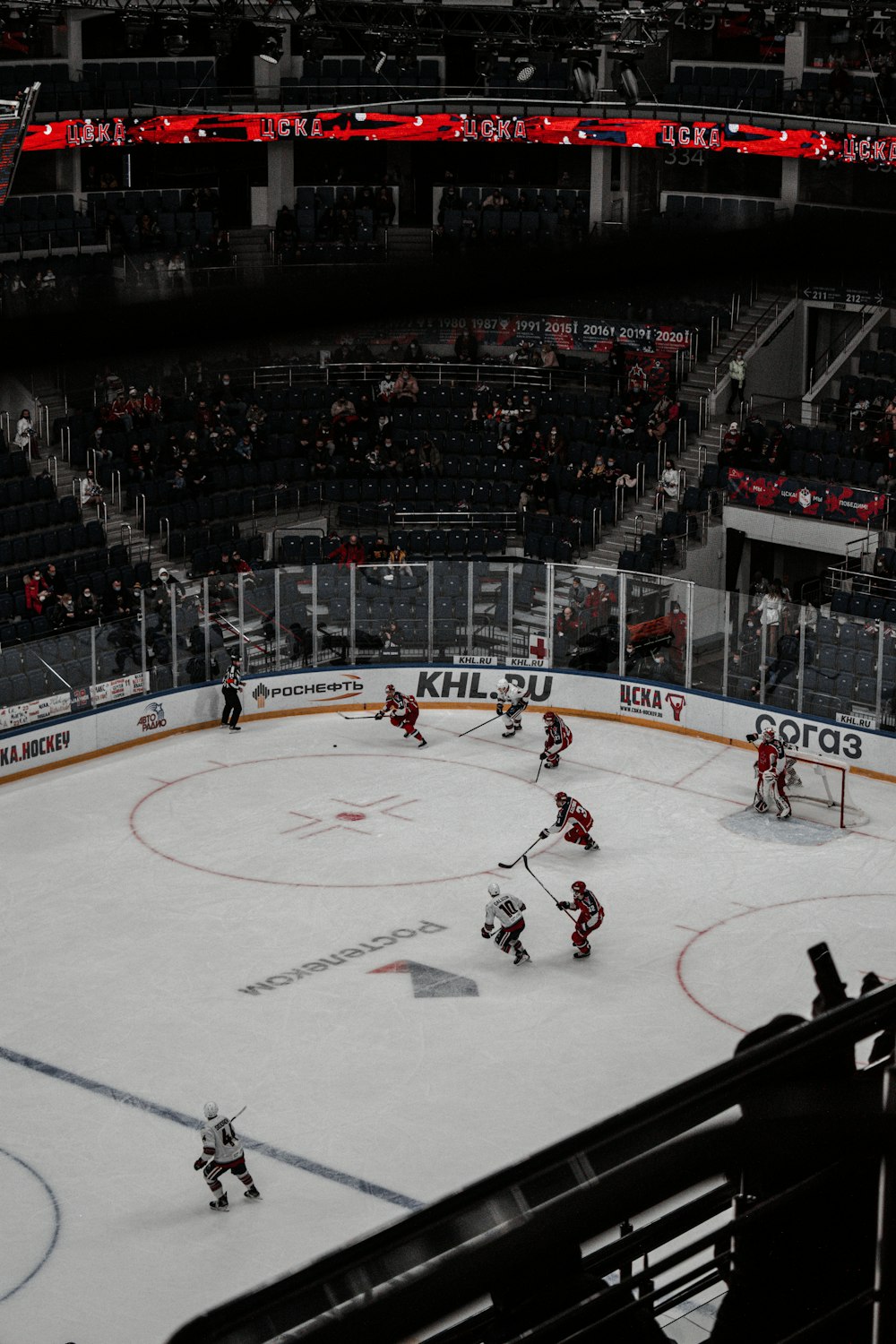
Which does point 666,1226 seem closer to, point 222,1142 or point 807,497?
point 222,1142

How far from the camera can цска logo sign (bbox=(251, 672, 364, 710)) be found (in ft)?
88.3

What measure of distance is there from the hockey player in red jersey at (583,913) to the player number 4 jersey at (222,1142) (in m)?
5.43

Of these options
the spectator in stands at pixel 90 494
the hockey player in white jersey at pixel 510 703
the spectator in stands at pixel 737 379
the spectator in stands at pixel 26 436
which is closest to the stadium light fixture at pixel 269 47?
the spectator in stands at pixel 26 436

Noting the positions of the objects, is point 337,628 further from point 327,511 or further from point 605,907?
point 605,907

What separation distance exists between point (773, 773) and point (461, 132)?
18912 mm

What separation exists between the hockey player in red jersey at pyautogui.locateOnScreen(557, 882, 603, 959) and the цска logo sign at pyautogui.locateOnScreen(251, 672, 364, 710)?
967 cm

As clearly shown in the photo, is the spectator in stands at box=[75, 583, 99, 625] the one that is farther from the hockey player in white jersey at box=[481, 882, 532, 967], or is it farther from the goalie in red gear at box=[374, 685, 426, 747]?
the hockey player in white jersey at box=[481, 882, 532, 967]

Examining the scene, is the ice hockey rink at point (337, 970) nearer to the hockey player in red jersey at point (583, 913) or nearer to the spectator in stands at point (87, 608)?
the hockey player in red jersey at point (583, 913)

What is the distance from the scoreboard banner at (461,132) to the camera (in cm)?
3294

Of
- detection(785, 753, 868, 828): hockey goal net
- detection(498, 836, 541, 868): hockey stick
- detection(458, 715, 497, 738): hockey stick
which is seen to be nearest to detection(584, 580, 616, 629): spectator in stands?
detection(458, 715, 497, 738): hockey stick

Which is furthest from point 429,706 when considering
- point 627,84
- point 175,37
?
point 175,37

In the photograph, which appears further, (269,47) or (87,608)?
(269,47)

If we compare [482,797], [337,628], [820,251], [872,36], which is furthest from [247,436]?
[820,251]

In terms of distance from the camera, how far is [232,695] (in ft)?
84.7
